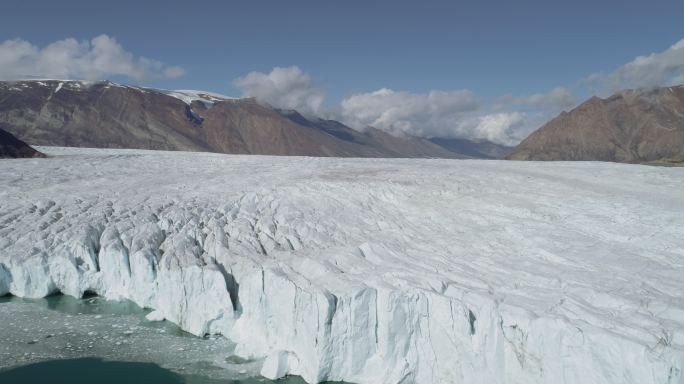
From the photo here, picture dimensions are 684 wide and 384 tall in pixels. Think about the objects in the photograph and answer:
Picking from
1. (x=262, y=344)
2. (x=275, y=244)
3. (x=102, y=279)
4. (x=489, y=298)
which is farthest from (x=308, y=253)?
(x=102, y=279)

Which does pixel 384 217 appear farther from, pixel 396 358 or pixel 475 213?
pixel 396 358

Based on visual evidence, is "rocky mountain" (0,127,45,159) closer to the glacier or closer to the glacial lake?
the glacier

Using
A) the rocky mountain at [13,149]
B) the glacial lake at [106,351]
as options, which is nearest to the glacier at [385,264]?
the glacial lake at [106,351]

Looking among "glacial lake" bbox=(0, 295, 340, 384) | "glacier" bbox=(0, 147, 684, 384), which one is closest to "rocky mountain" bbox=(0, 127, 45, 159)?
"glacier" bbox=(0, 147, 684, 384)

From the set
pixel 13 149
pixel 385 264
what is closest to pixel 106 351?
pixel 385 264

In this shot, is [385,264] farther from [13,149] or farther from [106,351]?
[13,149]
